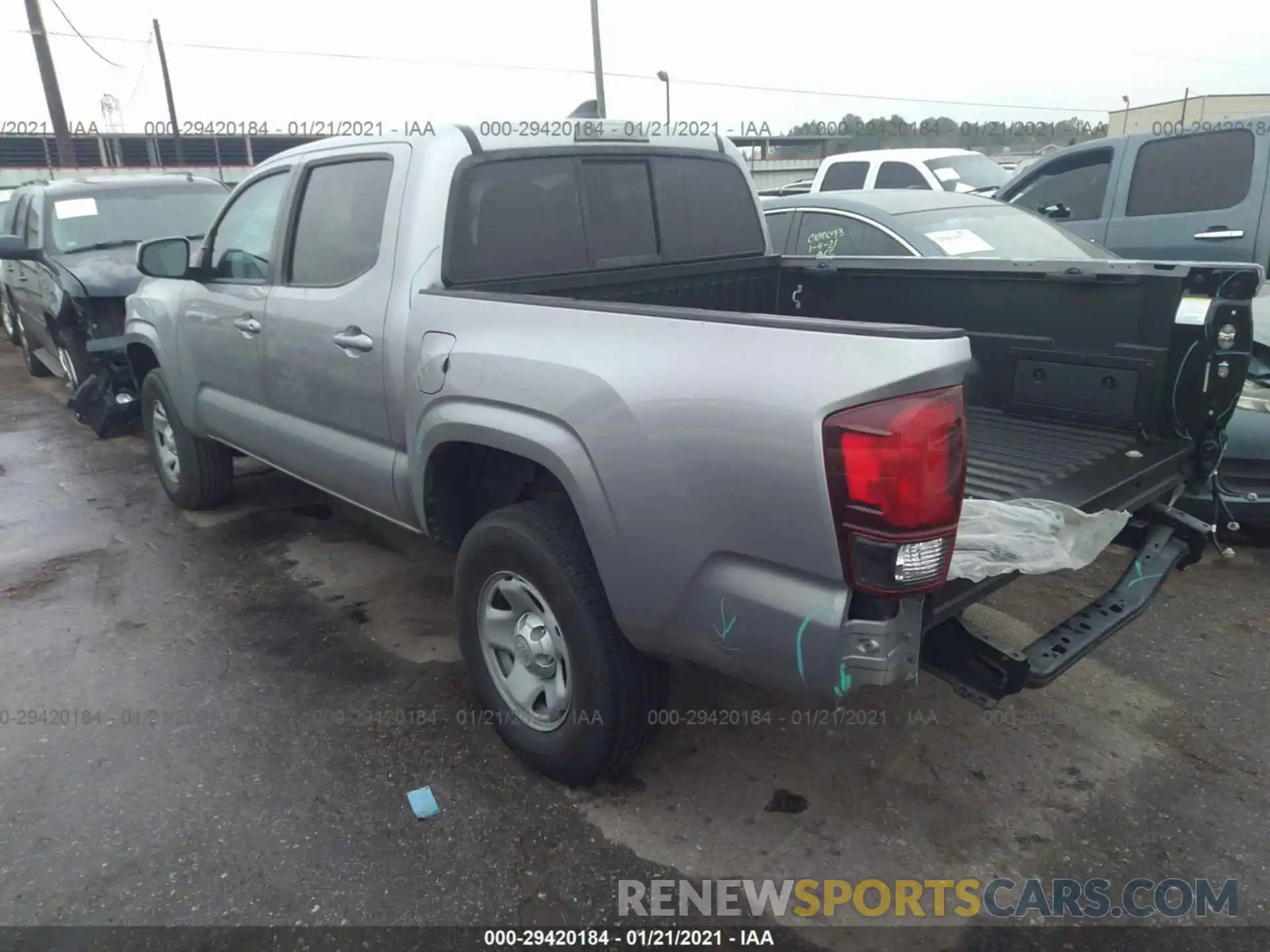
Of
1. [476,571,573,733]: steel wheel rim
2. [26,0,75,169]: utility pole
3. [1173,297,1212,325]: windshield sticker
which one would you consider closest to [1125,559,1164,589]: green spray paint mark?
[1173,297,1212,325]: windshield sticker

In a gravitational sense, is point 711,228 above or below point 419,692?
above

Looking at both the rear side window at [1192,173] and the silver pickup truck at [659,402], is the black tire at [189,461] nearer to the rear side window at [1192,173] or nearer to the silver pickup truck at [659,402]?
the silver pickup truck at [659,402]

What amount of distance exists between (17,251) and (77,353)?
838 millimetres

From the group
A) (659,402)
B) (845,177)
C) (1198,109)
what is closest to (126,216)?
(659,402)

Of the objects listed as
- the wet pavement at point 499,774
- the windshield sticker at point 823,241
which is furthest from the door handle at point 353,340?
the windshield sticker at point 823,241

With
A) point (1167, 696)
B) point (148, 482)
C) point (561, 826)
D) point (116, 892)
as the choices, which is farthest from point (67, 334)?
point (1167, 696)

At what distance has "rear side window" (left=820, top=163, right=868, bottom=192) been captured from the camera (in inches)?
403

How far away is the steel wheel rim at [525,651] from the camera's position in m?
2.72

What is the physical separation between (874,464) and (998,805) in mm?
1472

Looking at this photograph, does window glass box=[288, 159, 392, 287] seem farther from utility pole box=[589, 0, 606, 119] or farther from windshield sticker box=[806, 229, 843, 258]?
utility pole box=[589, 0, 606, 119]

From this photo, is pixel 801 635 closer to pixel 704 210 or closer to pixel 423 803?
pixel 423 803

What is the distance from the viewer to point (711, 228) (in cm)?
402

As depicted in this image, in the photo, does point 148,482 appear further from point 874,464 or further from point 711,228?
point 874,464

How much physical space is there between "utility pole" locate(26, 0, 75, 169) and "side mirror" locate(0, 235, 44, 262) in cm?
1703
